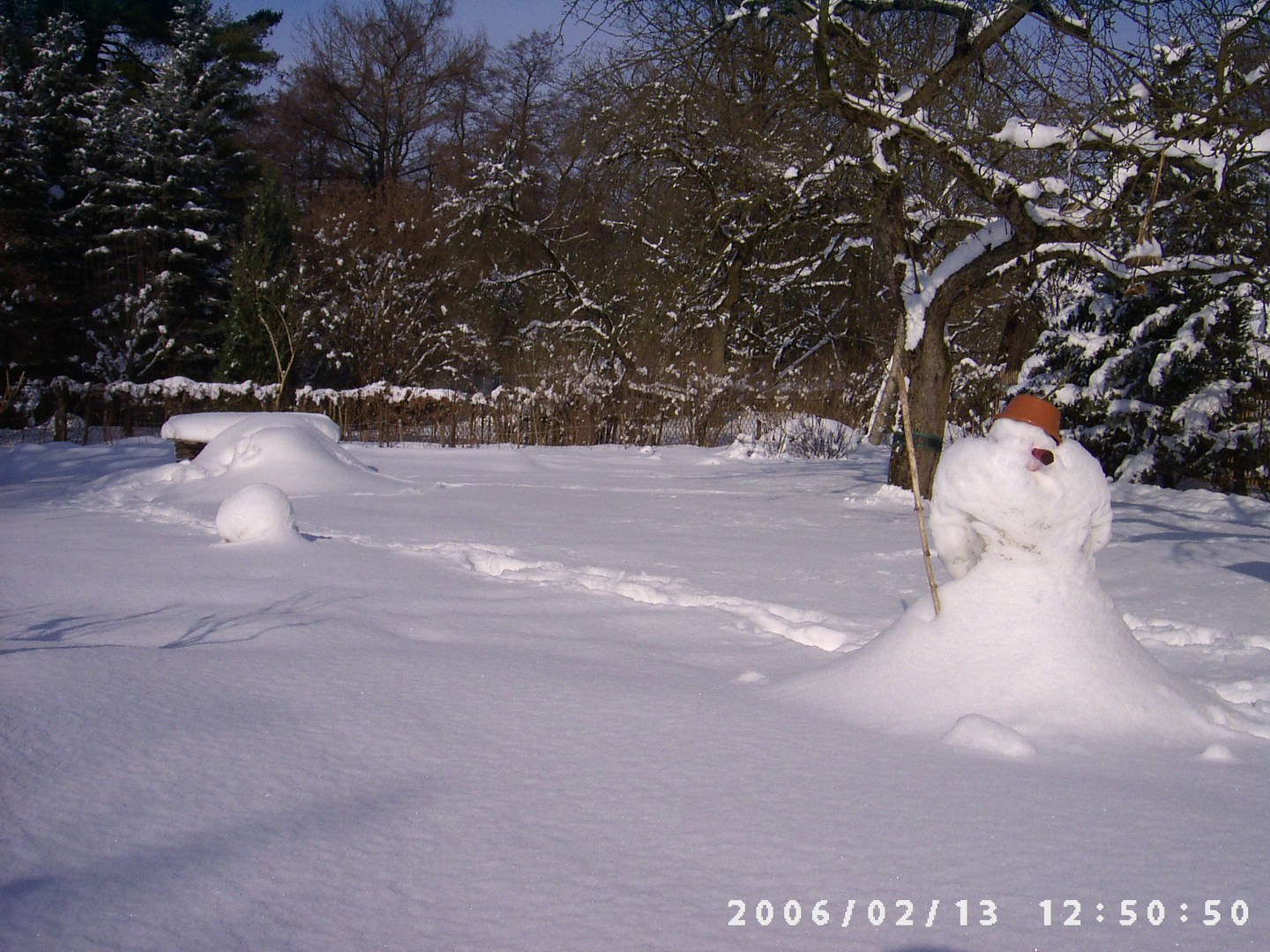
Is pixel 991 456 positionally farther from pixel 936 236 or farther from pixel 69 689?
pixel 936 236

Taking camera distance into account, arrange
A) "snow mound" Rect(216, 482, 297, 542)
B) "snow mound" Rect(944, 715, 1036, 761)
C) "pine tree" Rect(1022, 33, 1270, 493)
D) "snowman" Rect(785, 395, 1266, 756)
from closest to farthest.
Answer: "snow mound" Rect(944, 715, 1036, 761) → "snowman" Rect(785, 395, 1266, 756) → "snow mound" Rect(216, 482, 297, 542) → "pine tree" Rect(1022, 33, 1270, 493)

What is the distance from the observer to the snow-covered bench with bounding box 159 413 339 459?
36.9 ft

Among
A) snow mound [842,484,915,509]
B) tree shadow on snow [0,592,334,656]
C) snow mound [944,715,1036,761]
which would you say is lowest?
tree shadow on snow [0,592,334,656]

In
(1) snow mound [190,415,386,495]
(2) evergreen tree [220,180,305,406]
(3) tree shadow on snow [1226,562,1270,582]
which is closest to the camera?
(3) tree shadow on snow [1226,562,1270,582]

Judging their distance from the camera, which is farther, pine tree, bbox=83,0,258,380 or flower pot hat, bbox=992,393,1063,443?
pine tree, bbox=83,0,258,380

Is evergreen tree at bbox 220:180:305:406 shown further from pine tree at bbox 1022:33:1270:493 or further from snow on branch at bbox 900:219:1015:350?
pine tree at bbox 1022:33:1270:493

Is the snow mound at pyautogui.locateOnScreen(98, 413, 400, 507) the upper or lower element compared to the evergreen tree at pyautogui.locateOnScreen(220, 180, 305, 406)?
lower

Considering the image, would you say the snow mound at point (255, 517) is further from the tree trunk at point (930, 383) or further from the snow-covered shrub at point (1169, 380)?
the snow-covered shrub at point (1169, 380)

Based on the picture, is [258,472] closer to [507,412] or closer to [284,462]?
[284,462]

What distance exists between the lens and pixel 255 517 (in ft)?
19.2

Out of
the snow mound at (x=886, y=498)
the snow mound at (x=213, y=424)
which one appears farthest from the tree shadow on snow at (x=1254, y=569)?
the snow mound at (x=213, y=424)

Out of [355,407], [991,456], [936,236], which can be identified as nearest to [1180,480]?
[936,236]

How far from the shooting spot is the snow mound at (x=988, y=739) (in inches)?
99.0

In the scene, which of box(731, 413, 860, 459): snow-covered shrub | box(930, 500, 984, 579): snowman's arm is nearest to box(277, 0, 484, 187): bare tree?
box(731, 413, 860, 459): snow-covered shrub
